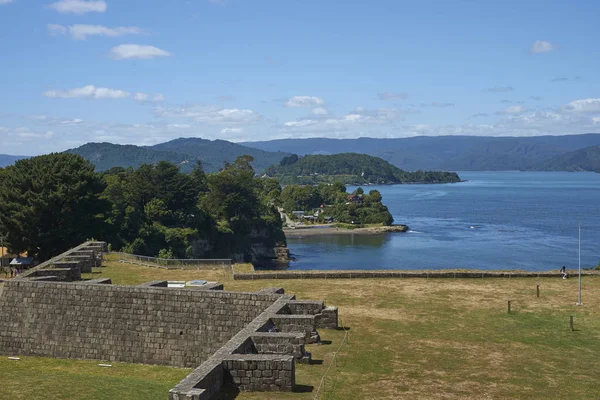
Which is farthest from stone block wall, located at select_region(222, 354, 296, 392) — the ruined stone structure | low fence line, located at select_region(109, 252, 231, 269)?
low fence line, located at select_region(109, 252, 231, 269)

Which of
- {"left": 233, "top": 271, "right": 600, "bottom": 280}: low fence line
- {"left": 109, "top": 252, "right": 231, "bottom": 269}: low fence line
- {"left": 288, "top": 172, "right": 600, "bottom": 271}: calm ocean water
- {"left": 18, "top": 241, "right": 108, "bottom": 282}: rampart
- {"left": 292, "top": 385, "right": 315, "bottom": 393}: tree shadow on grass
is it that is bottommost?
{"left": 288, "top": 172, "right": 600, "bottom": 271}: calm ocean water

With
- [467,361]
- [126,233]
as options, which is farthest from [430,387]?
[126,233]

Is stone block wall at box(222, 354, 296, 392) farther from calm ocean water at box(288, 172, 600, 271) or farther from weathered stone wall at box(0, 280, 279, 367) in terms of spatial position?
calm ocean water at box(288, 172, 600, 271)

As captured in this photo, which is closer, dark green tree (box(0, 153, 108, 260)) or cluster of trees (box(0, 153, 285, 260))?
dark green tree (box(0, 153, 108, 260))

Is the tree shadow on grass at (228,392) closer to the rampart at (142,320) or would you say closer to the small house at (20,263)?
the rampart at (142,320)

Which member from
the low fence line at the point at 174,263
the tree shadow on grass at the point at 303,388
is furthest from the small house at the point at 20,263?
the tree shadow on grass at the point at 303,388

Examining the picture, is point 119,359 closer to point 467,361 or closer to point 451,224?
point 467,361

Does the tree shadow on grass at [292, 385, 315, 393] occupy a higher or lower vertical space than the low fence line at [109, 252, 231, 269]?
lower

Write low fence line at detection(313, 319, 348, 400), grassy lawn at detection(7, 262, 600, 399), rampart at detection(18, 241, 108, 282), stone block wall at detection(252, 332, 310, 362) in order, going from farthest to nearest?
rampart at detection(18, 241, 108, 282) < stone block wall at detection(252, 332, 310, 362) < grassy lawn at detection(7, 262, 600, 399) < low fence line at detection(313, 319, 348, 400)

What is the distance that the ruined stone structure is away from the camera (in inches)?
985

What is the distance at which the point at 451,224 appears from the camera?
6570 inches

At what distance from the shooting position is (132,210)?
86.2 metres

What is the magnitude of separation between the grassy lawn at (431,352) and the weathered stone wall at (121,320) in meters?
0.91

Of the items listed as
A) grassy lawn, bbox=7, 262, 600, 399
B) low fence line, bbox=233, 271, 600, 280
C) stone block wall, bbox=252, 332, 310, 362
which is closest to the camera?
grassy lawn, bbox=7, 262, 600, 399
